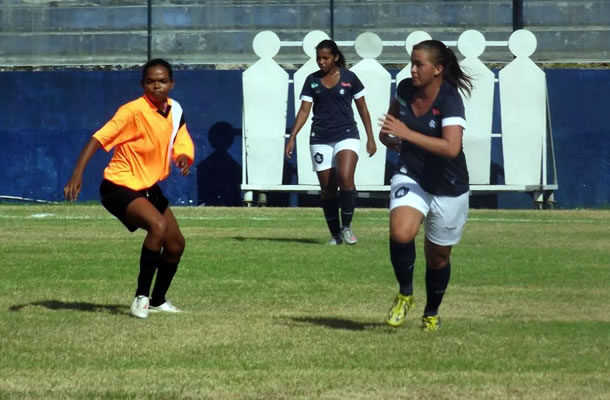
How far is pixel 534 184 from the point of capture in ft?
79.7

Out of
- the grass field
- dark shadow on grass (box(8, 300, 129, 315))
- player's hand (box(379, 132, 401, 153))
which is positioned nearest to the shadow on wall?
the grass field

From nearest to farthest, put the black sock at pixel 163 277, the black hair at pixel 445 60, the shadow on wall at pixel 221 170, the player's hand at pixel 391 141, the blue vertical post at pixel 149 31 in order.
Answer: the black hair at pixel 445 60
the player's hand at pixel 391 141
the black sock at pixel 163 277
the shadow on wall at pixel 221 170
the blue vertical post at pixel 149 31

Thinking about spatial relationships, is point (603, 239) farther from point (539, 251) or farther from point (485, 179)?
point (485, 179)

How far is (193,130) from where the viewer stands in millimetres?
25312

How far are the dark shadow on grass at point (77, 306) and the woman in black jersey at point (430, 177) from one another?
7.36 ft

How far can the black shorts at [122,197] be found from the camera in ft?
33.2

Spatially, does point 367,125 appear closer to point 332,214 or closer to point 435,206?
point 332,214

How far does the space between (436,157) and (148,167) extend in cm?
216

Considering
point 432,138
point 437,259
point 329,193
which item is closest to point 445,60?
point 432,138

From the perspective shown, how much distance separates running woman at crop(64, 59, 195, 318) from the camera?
33.0ft

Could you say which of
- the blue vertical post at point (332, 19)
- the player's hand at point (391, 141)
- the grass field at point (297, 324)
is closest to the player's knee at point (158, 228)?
→ the grass field at point (297, 324)

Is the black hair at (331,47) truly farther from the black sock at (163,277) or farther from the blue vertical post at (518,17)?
the blue vertical post at (518,17)

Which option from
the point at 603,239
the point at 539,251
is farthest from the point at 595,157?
the point at 539,251

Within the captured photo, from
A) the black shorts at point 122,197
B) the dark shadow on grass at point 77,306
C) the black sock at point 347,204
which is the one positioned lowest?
the dark shadow on grass at point 77,306
